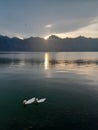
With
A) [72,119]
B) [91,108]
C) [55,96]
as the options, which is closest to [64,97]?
[55,96]

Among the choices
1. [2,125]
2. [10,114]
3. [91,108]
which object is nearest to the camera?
[2,125]

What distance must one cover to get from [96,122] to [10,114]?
56.0 feet

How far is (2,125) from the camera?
34469 millimetres

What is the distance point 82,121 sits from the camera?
36312 millimetres

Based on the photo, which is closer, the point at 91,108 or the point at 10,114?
the point at 10,114

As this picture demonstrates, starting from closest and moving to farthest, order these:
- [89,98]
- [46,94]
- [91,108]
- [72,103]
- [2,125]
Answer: [2,125] → [91,108] → [72,103] → [89,98] → [46,94]

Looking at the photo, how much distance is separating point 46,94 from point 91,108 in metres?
16.2

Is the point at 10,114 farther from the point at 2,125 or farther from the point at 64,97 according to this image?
the point at 64,97

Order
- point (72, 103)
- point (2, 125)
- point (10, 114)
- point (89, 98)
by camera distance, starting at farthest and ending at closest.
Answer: point (89, 98) → point (72, 103) → point (10, 114) → point (2, 125)

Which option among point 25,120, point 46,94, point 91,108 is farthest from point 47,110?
point 46,94

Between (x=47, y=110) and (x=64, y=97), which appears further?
(x=64, y=97)

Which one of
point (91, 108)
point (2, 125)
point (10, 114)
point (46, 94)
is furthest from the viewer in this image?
point (46, 94)

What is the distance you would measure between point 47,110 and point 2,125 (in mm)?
10981

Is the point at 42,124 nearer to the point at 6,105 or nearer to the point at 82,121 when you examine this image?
the point at 82,121
